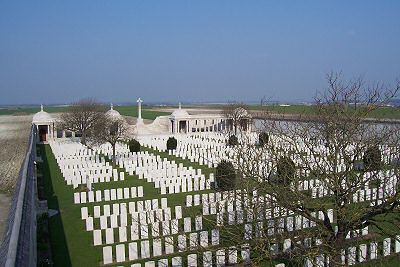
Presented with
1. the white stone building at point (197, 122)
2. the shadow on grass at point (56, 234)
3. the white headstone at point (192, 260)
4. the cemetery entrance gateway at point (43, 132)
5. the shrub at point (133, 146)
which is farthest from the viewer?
the white stone building at point (197, 122)

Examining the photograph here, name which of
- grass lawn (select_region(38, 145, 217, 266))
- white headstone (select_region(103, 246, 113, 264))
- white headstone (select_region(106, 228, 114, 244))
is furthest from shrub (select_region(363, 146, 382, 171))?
white headstone (select_region(106, 228, 114, 244))

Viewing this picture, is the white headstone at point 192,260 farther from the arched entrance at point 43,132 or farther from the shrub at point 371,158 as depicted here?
the arched entrance at point 43,132

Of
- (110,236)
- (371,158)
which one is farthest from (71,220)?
(371,158)

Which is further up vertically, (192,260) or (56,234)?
(192,260)

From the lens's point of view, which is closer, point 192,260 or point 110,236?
point 192,260

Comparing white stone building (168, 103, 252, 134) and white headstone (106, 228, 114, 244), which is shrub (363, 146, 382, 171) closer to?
white headstone (106, 228, 114, 244)

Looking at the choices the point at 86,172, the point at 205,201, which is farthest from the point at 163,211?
the point at 86,172

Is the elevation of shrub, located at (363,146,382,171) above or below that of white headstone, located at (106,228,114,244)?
above

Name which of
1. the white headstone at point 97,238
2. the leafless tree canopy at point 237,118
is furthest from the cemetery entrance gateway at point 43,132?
the white headstone at point 97,238

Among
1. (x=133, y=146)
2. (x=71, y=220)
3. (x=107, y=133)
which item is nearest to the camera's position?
(x=71, y=220)

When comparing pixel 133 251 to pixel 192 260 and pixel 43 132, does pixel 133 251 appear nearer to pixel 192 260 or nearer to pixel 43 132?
pixel 192 260

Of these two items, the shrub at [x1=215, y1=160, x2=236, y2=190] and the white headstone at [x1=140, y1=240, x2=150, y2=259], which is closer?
the white headstone at [x1=140, y1=240, x2=150, y2=259]

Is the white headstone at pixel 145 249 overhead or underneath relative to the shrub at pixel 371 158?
underneath

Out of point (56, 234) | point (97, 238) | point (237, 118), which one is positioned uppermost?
point (237, 118)
